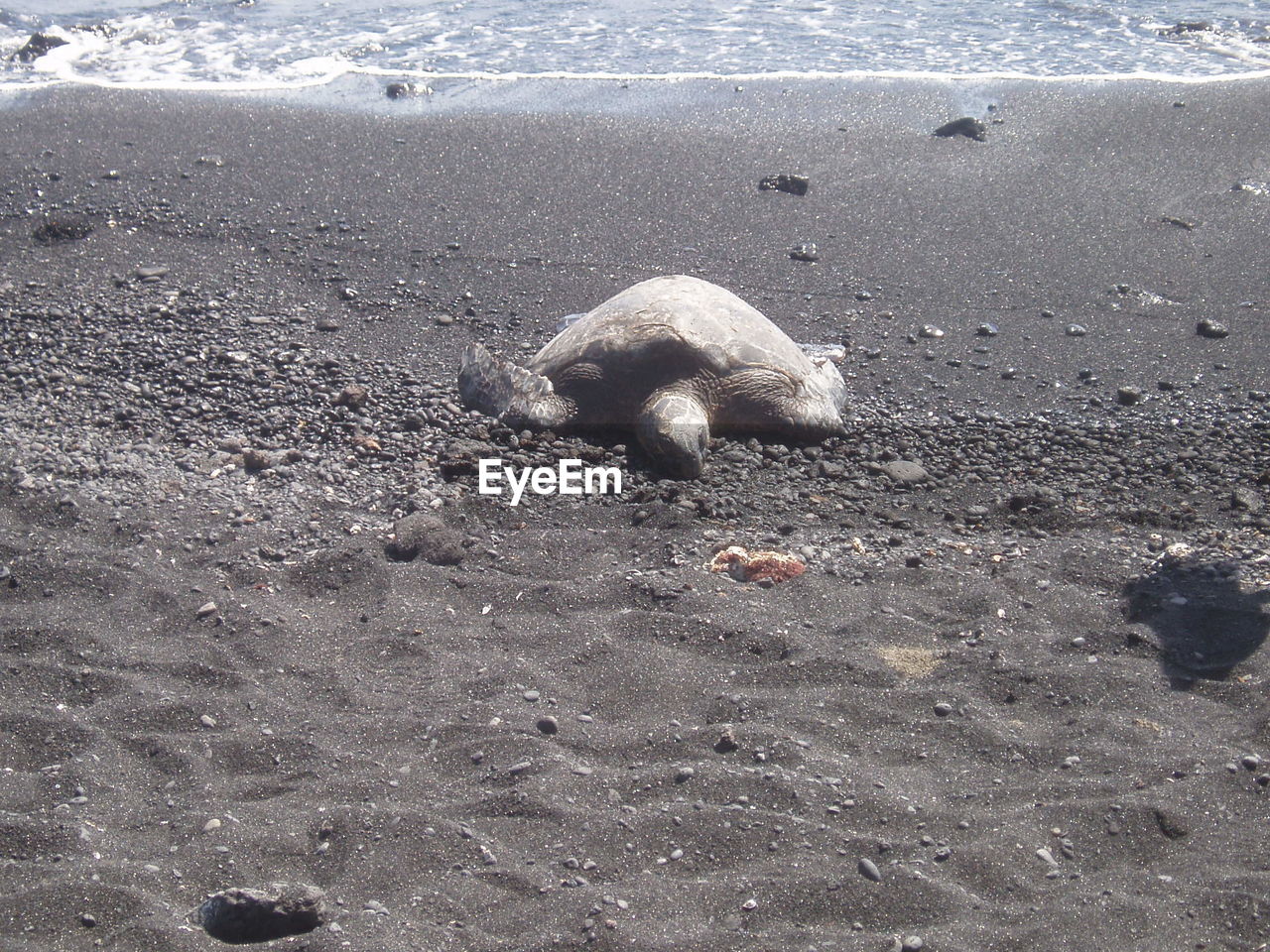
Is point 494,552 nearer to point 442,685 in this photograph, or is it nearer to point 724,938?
point 442,685

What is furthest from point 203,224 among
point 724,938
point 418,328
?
point 724,938

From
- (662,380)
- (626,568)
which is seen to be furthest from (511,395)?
(626,568)

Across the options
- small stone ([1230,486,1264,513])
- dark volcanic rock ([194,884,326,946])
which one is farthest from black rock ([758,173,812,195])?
dark volcanic rock ([194,884,326,946])

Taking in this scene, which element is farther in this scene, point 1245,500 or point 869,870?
point 1245,500

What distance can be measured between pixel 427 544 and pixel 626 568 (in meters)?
0.68

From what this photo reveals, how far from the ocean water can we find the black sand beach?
2118mm

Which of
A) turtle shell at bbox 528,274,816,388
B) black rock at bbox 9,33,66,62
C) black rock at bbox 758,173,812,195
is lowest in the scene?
turtle shell at bbox 528,274,816,388

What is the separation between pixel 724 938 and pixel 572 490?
2.00 meters

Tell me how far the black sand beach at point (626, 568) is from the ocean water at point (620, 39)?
2118 millimetres

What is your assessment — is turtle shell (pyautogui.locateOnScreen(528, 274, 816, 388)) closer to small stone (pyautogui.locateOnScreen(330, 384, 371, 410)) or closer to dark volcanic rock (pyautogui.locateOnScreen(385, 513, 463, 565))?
small stone (pyautogui.locateOnScreen(330, 384, 371, 410))

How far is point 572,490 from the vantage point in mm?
3986

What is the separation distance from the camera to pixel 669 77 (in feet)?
27.5

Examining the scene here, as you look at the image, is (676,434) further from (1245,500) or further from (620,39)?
(620,39)

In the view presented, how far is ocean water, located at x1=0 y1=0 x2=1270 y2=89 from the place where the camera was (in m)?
8.52
